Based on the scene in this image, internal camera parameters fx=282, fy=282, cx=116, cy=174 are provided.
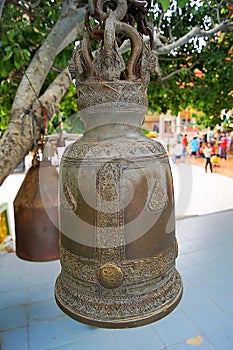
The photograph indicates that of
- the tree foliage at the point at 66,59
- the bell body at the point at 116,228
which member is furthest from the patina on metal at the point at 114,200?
the tree foliage at the point at 66,59

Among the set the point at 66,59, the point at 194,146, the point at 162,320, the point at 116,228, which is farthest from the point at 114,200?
the point at 194,146

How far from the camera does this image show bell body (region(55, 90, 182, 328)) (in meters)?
0.97

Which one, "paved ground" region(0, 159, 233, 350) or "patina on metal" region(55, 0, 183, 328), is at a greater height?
"patina on metal" region(55, 0, 183, 328)

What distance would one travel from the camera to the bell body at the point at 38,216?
83.7 inches

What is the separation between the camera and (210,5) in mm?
4500

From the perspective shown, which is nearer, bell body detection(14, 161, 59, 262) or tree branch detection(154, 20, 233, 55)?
bell body detection(14, 161, 59, 262)

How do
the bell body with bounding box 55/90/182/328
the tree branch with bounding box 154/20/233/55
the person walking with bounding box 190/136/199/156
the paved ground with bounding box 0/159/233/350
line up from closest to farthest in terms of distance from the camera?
the bell body with bounding box 55/90/182/328, the paved ground with bounding box 0/159/233/350, the tree branch with bounding box 154/20/233/55, the person walking with bounding box 190/136/199/156

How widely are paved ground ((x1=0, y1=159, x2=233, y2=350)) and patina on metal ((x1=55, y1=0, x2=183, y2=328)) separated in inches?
46.8

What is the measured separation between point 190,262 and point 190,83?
3.31 meters

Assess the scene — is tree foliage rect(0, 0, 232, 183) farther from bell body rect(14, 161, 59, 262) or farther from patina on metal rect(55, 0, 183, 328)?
patina on metal rect(55, 0, 183, 328)

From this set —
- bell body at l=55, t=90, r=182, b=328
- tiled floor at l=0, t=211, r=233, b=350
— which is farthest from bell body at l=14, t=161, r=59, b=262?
bell body at l=55, t=90, r=182, b=328

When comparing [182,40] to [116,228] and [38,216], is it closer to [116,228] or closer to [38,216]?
[38,216]

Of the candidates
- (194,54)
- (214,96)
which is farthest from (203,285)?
(194,54)

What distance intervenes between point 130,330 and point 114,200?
2157 mm
